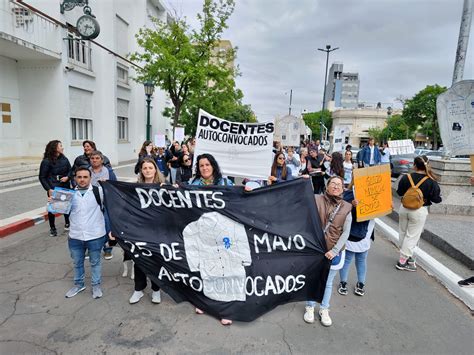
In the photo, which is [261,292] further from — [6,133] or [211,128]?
[6,133]

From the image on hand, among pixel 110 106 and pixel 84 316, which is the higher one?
pixel 110 106

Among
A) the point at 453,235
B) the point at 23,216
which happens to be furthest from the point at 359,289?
the point at 23,216

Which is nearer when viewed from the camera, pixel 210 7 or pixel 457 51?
pixel 457 51

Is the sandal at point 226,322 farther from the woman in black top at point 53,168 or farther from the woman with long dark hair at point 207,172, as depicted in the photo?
the woman in black top at point 53,168

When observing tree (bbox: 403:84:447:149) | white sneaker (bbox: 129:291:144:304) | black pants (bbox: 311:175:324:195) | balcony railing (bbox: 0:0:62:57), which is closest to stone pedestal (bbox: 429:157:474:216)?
black pants (bbox: 311:175:324:195)

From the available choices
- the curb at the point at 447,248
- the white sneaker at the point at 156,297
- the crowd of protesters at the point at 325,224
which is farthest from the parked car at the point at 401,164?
the white sneaker at the point at 156,297

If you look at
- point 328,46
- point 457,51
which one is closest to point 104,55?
point 457,51

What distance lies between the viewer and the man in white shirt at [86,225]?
137 inches

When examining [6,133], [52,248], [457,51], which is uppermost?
[457,51]

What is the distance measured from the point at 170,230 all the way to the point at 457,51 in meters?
10.4

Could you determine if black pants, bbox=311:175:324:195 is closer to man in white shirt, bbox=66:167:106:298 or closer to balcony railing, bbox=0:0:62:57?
man in white shirt, bbox=66:167:106:298

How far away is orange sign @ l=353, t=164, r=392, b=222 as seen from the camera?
142 inches

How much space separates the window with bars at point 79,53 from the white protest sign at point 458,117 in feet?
48.3

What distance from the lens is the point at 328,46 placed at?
28031 millimetres
